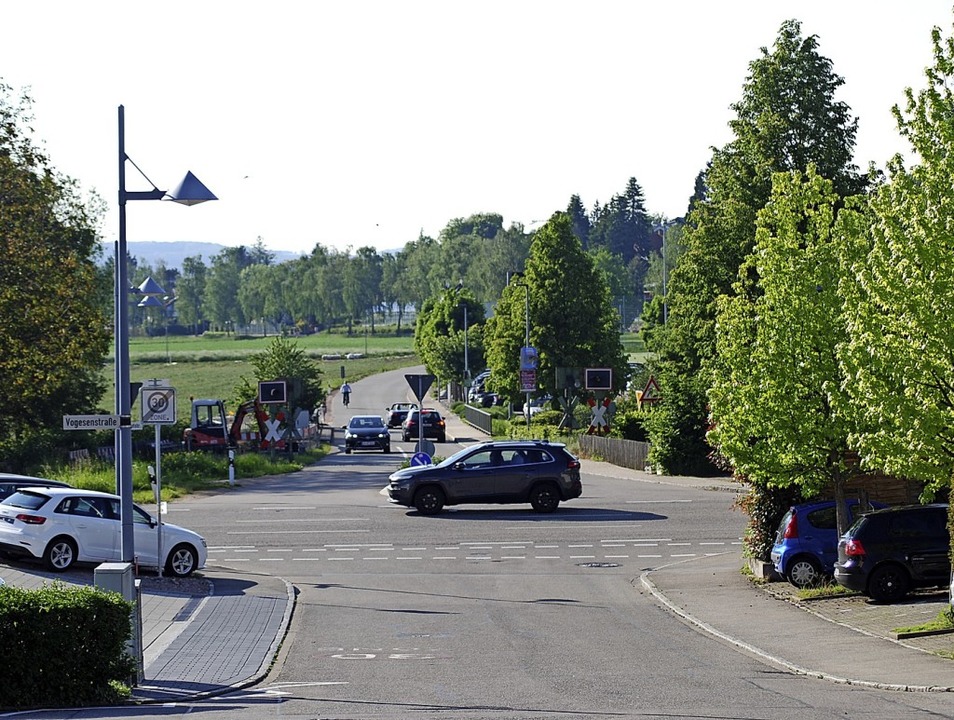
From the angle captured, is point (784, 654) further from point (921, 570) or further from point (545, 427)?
point (545, 427)

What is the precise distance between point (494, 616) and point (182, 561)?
6703 mm

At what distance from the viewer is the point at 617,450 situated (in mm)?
51562

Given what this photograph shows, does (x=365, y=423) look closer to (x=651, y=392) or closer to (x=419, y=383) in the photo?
(x=651, y=392)

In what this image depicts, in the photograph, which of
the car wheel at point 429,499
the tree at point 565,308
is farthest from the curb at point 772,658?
the tree at point 565,308

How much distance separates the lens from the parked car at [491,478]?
33.1 metres

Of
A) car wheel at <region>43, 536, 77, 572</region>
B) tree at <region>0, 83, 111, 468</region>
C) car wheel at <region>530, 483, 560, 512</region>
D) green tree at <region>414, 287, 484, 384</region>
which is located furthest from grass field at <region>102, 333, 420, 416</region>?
car wheel at <region>43, 536, 77, 572</region>

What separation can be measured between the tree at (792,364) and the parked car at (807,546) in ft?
1.18

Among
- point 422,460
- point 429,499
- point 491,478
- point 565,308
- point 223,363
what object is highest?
point 223,363

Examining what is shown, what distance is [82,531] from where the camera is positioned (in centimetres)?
2320

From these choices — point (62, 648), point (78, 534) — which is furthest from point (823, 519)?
point (62, 648)

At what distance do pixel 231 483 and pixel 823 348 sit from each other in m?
26.4

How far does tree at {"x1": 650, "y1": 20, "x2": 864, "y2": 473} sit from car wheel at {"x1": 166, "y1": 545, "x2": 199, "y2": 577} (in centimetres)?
2312

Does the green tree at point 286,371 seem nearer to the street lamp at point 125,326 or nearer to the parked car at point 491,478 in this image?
the parked car at point 491,478

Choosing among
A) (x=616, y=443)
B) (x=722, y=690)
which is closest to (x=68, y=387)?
(x=616, y=443)
